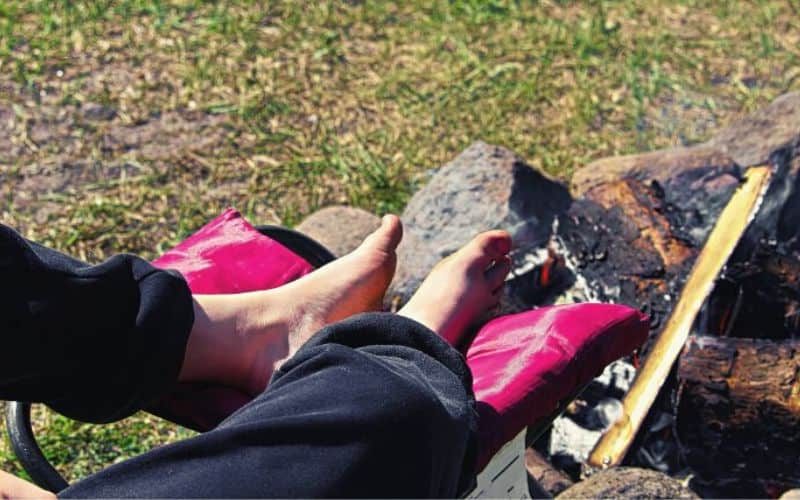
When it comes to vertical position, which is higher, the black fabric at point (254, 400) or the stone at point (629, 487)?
the black fabric at point (254, 400)

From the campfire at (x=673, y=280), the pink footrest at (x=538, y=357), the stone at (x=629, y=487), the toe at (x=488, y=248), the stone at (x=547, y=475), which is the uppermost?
the toe at (x=488, y=248)

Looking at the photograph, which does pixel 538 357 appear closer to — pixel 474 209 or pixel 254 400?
pixel 254 400

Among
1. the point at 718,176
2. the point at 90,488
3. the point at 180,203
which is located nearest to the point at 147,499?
the point at 90,488

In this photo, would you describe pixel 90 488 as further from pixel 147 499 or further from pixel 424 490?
pixel 424 490

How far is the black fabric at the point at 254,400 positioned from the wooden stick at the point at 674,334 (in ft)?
2.66

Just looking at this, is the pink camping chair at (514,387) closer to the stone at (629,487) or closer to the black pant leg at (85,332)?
the black pant leg at (85,332)

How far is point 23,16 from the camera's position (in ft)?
14.7

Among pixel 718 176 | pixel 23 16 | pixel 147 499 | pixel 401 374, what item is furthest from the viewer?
pixel 23 16

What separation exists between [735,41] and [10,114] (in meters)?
2.87

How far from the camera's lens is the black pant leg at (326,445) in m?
1.36

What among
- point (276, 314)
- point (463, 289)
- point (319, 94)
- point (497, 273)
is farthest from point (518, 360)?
point (319, 94)

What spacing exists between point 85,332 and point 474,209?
1376 millimetres

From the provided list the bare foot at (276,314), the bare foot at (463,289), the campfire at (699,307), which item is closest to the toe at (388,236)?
the bare foot at (276,314)

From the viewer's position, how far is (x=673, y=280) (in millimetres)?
2561
